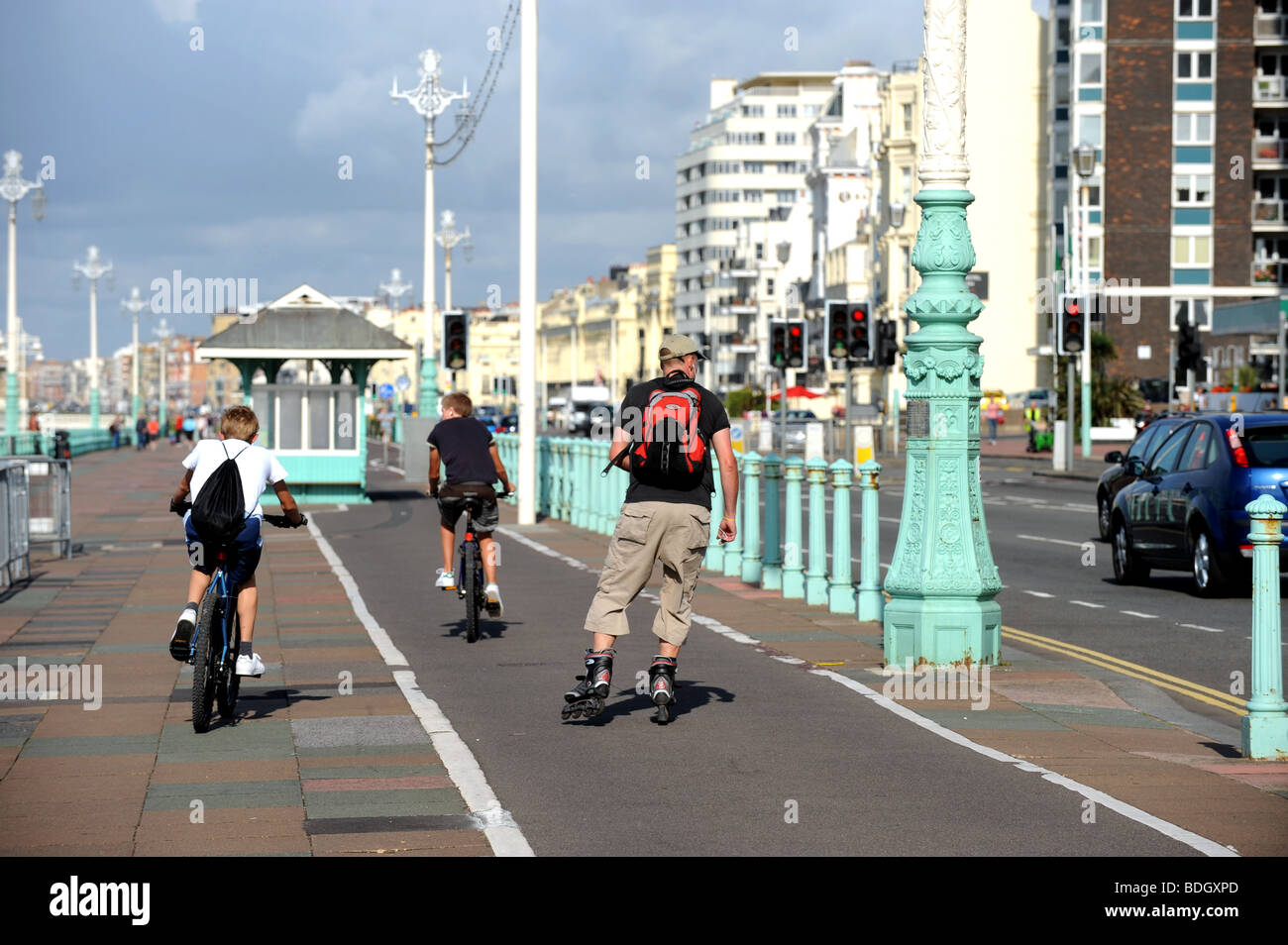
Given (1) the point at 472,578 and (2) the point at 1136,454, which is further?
(2) the point at 1136,454

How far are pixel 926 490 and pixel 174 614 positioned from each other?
682 cm

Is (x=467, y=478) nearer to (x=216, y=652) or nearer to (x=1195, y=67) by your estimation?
(x=216, y=652)

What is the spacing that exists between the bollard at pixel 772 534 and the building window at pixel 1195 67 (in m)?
70.9

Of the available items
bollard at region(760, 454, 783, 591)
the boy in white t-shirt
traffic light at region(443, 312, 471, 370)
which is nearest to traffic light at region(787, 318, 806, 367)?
traffic light at region(443, 312, 471, 370)

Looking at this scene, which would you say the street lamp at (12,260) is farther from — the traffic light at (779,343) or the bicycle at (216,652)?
the bicycle at (216,652)

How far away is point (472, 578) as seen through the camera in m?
13.9

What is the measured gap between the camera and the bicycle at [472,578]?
13.8 metres

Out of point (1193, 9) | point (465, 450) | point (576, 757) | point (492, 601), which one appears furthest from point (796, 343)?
point (1193, 9)

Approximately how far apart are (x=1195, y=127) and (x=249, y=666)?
3121 inches

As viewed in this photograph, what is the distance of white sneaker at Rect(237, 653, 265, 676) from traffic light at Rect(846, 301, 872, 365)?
28.4 m

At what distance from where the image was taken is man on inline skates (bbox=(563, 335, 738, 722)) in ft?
32.3
